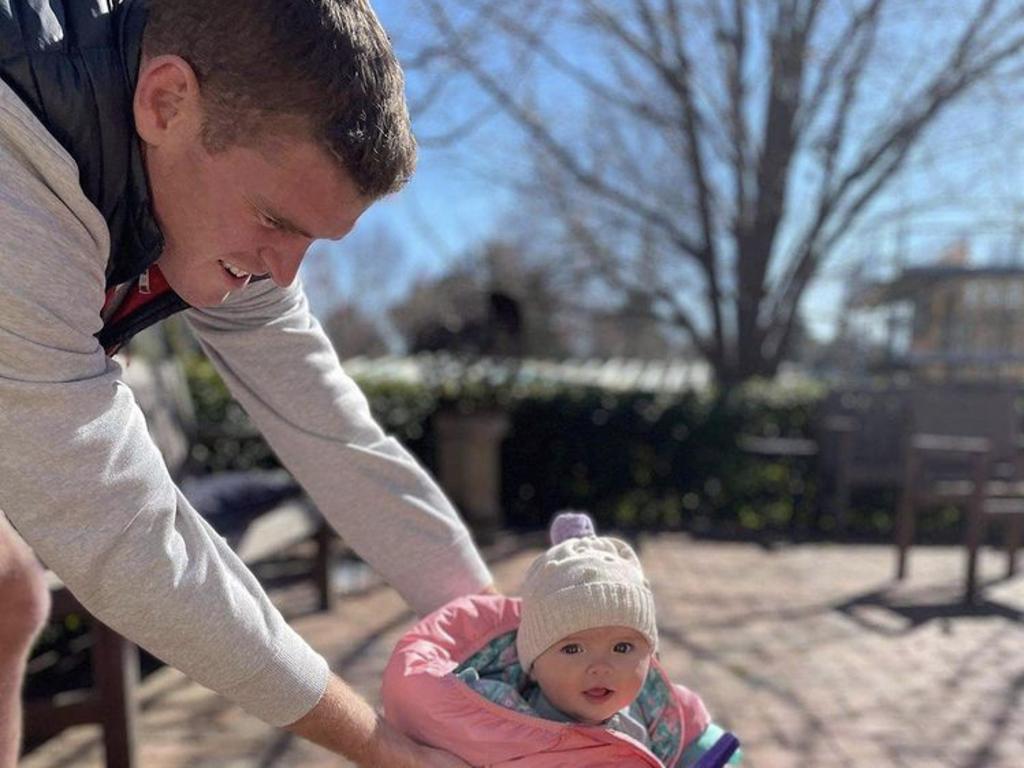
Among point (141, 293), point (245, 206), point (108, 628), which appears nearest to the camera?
point (245, 206)

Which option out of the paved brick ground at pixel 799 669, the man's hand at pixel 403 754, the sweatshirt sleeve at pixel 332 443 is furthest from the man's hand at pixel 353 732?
the paved brick ground at pixel 799 669

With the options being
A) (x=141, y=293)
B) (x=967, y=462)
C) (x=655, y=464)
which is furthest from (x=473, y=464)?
(x=141, y=293)

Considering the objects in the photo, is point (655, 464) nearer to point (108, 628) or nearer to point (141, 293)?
point (108, 628)

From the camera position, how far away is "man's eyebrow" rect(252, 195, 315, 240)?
1.10 metres

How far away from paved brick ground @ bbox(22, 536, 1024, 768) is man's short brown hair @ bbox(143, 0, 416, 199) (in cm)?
239

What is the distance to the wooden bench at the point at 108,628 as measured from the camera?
2596 millimetres

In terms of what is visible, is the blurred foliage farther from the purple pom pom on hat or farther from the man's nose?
the man's nose

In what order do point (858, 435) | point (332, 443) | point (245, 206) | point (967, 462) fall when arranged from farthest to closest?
point (858, 435)
point (967, 462)
point (332, 443)
point (245, 206)

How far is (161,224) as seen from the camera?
3.87 feet

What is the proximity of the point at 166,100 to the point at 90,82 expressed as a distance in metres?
0.09

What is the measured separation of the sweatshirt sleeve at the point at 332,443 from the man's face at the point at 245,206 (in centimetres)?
31

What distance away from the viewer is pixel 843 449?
674 centimetres

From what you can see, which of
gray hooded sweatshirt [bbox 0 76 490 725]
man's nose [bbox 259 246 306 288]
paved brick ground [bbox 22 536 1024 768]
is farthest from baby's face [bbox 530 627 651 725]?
paved brick ground [bbox 22 536 1024 768]

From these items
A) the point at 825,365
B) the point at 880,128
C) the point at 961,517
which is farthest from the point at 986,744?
the point at 825,365
